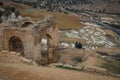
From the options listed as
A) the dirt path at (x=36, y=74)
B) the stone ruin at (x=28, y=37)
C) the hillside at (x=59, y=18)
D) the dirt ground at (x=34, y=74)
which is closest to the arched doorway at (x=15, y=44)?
the stone ruin at (x=28, y=37)

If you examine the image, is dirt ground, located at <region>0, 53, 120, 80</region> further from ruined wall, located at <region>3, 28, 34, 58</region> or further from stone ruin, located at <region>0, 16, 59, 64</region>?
stone ruin, located at <region>0, 16, 59, 64</region>

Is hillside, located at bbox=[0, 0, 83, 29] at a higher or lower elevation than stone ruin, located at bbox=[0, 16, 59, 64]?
lower

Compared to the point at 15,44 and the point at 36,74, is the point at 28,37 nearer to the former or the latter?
the point at 15,44

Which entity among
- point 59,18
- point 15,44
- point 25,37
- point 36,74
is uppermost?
point 25,37

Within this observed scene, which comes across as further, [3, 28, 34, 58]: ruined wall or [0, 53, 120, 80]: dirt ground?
[3, 28, 34, 58]: ruined wall

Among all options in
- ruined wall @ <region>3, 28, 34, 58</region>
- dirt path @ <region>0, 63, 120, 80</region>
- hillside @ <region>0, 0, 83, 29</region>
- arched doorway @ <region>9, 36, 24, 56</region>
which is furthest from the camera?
hillside @ <region>0, 0, 83, 29</region>

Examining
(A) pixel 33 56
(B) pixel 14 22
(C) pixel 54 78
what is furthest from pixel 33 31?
(C) pixel 54 78

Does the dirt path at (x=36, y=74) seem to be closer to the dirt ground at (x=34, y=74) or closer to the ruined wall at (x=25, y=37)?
the dirt ground at (x=34, y=74)

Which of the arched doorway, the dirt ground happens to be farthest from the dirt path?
the arched doorway

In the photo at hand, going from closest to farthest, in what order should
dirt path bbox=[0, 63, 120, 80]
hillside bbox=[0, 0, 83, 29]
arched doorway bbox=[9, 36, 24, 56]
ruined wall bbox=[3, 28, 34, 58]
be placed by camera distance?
dirt path bbox=[0, 63, 120, 80] < ruined wall bbox=[3, 28, 34, 58] < arched doorway bbox=[9, 36, 24, 56] < hillside bbox=[0, 0, 83, 29]

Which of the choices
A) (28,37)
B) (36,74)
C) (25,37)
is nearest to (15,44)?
(25,37)

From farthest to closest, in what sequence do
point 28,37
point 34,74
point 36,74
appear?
point 28,37, point 36,74, point 34,74

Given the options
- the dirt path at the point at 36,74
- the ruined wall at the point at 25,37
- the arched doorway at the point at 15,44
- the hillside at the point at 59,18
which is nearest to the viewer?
the dirt path at the point at 36,74

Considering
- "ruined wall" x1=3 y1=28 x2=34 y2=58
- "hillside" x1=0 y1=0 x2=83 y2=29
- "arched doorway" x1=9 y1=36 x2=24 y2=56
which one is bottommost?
"hillside" x1=0 y1=0 x2=83 y2=29
